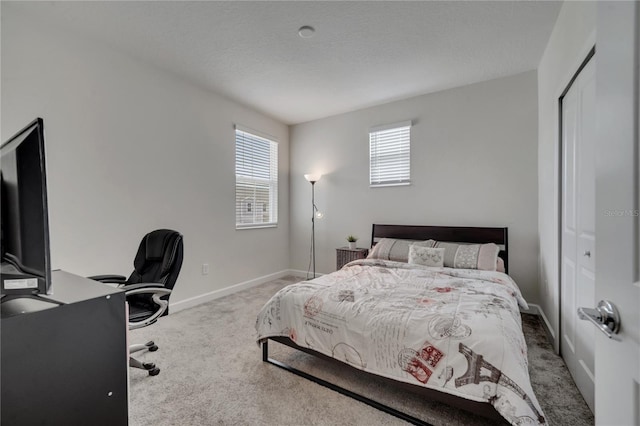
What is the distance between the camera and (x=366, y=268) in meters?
3.05

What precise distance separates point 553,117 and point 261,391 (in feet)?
10.4

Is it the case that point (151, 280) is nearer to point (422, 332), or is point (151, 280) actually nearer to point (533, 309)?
point (422, 332)

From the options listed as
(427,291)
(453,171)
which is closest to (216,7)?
(427,291)

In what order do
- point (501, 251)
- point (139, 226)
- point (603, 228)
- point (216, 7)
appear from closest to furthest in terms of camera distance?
1. point (603, 228)
2. point (216, 7)
3. point (139, 226)
4. point (501, 251)

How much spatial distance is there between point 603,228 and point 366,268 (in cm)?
241

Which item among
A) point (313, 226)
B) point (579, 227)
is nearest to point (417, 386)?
point (579, 227)

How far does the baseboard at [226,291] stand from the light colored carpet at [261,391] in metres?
0.62

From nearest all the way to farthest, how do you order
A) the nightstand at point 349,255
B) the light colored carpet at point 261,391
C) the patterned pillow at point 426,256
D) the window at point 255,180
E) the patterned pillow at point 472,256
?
the light colored carpet at point 261,391 < the patterned pillow at point 472,256 < the patterned pillow at point 426,256 < the nightstand at point 349,255 < the window at point 255,180

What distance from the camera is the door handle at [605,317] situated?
644 millimetres

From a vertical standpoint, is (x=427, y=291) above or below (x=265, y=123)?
below

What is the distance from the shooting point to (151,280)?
2262 millimetres

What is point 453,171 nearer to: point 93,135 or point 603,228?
point 603,228

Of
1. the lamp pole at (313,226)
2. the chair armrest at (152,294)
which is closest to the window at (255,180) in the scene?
the lamp pole at (313,226)

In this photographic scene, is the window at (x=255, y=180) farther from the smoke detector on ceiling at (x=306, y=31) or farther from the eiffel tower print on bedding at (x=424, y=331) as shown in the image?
the eiffel tower print on bedding at (x=424, y=331)
